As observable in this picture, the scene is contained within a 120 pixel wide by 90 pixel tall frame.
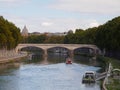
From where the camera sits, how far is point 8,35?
383ft

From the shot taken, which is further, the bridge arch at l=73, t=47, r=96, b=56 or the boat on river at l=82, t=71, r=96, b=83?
the bridge arch at l=73, t=47, r=96, b=56

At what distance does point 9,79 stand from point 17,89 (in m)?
10.7

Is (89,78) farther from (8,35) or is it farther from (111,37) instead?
(8,35)

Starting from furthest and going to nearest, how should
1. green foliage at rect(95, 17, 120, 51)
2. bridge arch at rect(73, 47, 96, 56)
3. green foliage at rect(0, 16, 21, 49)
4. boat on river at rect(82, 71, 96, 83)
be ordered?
bridge arch at rect(73, 47, 96, 56)
green foliage at rect(95, 17, 120, 51)
green foliage at rect(0, 16, 21, 49)
boat on river at rect(82, 71, 96, 83)

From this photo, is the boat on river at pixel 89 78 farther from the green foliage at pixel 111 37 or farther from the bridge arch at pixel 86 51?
the bridge arch at pixel 86 51

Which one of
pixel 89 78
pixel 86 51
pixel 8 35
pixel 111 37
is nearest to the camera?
pixel 89 78

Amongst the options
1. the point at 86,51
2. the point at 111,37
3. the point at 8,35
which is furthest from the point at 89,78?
the point at 86,51

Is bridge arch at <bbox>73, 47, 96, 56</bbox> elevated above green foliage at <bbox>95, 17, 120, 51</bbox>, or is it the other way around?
green foliage at <bbox>95, 17, 120, 51</bbox>

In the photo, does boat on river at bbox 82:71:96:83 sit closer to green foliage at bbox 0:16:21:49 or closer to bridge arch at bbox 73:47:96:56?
green foliage at bbox 0:16:21:49

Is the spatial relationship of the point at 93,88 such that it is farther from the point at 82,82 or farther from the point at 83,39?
the point at 83,39

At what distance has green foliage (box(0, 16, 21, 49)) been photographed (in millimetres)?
110812

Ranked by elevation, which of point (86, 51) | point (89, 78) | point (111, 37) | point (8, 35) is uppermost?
point (8, 35)

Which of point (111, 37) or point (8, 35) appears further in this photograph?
point (111, 37)

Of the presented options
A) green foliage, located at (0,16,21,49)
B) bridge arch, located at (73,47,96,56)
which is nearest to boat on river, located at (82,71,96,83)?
green foliage, located at (0,16,21,49)
